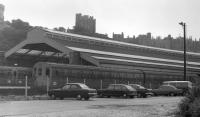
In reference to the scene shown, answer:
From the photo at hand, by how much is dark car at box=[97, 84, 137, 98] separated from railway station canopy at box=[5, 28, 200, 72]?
52.5 feet

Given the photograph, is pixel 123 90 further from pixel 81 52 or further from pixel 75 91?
pixel 81 52

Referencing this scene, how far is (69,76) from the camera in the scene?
42156mm

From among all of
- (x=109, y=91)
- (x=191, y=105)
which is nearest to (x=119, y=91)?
(x=109, y=91)

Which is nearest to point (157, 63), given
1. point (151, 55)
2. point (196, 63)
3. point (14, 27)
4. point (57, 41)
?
point (151, 55)

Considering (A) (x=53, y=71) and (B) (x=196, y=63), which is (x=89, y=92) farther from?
(B) (x=196, y=63)

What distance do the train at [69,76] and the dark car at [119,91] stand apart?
16.2 ft

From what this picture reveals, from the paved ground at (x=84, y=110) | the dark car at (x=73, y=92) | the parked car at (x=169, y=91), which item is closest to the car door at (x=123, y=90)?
the dark car at (x=73, y=92)

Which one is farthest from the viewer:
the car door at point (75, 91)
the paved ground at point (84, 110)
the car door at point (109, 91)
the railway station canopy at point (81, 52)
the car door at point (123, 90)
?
the railway station canopy at point (81, 52)

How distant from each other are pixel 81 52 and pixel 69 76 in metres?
14.0

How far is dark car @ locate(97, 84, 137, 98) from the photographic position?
3766cm

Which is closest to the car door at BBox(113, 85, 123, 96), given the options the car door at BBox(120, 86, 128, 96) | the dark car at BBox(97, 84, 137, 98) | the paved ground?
the dark car at BBox(97, 84, 137, 98)

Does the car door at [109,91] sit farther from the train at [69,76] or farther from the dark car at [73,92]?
the dark car at [73,92]

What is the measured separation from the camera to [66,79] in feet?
136

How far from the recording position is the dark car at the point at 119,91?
37656 millimetres
